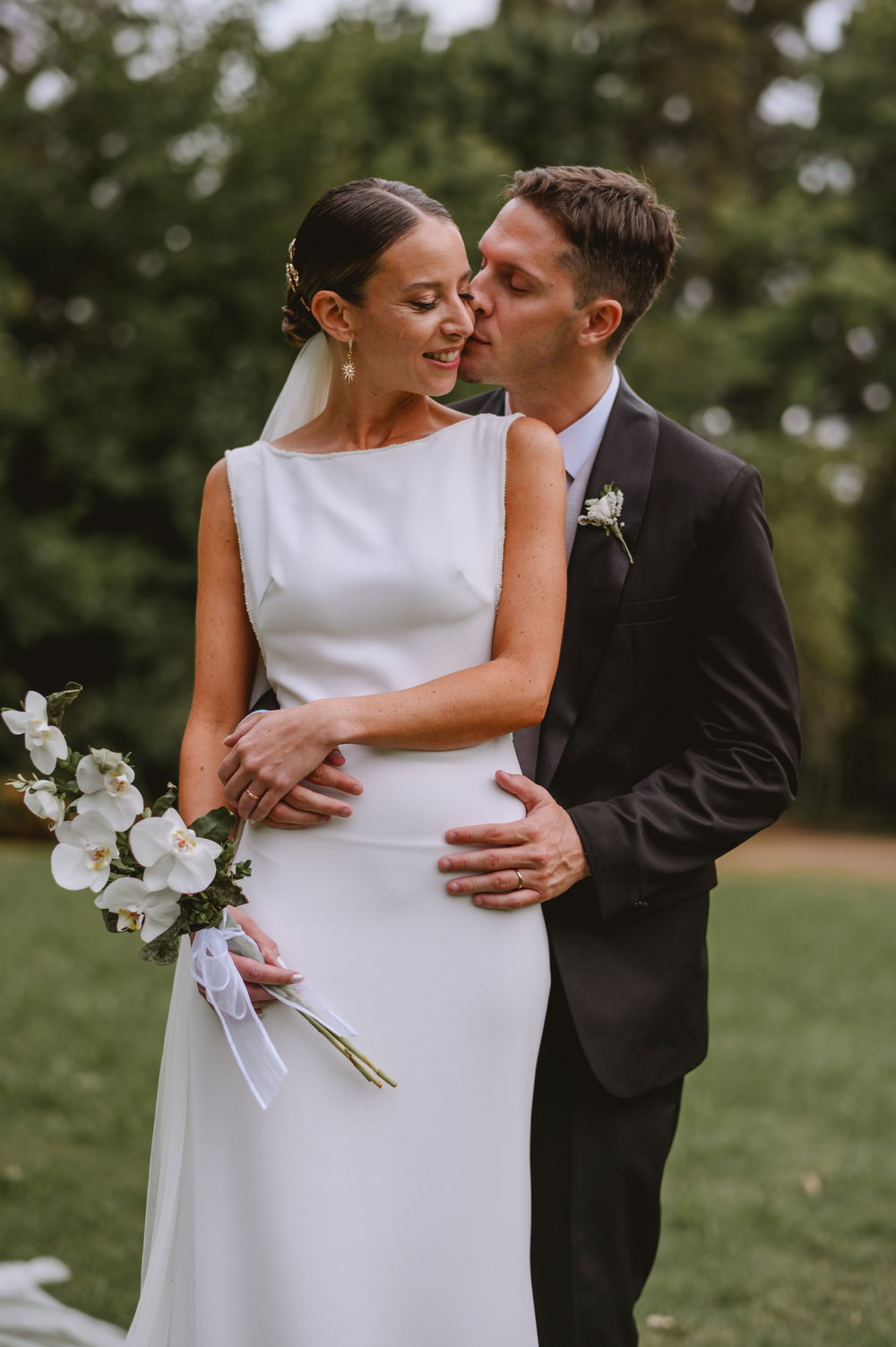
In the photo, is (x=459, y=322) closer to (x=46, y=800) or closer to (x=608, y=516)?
(x=608, y=516)

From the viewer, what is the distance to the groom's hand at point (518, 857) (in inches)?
102

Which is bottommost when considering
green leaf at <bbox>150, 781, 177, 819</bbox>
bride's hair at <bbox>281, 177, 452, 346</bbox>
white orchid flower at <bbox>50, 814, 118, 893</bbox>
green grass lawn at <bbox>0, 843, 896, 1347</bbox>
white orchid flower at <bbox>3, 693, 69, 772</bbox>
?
green grass lawn at <bbox>0, 843, 896, 1347</bbox>

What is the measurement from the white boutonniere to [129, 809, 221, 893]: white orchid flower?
1.05 meters

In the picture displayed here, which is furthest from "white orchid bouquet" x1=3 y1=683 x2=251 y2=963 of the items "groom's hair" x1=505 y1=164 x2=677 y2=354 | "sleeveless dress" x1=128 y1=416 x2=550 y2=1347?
"groom's hair" x1=505 y1=164 x2=677 y2=354

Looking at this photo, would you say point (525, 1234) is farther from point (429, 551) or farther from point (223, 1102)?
point (429, 551)

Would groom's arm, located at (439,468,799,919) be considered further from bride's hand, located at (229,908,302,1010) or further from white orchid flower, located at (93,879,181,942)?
white orchid flower, located at (93,879,181,942)

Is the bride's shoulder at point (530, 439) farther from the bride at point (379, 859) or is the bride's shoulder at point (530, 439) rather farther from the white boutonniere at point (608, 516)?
the white boutonniere at point (608, 516)

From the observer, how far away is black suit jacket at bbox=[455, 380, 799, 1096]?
115 inches

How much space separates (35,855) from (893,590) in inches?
758

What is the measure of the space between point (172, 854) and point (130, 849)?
104 mm

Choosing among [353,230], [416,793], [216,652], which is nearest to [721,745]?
[416,793]

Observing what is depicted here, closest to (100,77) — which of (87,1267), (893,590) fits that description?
(87,1267)

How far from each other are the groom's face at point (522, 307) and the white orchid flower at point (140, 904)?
1.24 meters

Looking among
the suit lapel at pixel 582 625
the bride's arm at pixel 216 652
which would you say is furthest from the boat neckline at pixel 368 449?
the suit lapel at pixel 582 625
